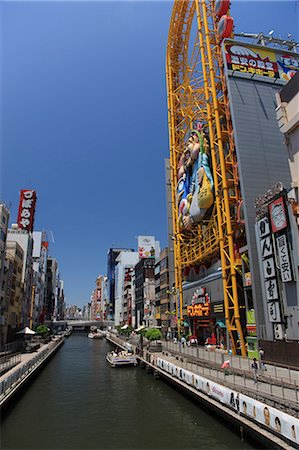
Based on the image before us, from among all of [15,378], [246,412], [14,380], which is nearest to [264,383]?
[246,412]

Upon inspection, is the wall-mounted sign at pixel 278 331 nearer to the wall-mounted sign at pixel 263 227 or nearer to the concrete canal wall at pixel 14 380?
the wall-mounted sign at pixel 263 227

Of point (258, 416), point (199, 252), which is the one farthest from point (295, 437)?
point (199, 252)

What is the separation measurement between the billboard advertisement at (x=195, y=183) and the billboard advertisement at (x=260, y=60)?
1281cm

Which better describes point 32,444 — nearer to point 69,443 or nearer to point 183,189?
point 69,443

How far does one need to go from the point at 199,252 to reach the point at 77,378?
28507 millimetres

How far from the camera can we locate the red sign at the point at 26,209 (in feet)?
299

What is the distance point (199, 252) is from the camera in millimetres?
60250

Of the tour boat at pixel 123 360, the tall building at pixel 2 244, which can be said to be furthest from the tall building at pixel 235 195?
the tall building at pixel 2 244

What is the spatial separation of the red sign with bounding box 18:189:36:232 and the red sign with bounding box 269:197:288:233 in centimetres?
7183

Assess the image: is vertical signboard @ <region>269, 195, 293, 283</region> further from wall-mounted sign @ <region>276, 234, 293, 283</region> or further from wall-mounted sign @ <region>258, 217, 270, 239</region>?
wall-mounted sign @ <region>258, 217, 270, 239</region>

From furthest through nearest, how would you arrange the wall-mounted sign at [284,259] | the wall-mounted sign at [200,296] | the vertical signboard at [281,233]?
the wall-mounted sign at [200,296] → the vertical signboard at [281,233] → the wall-mounted sign at [284,259]

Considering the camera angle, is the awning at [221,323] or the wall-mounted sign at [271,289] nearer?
the wall-mounted sign at [271,289]

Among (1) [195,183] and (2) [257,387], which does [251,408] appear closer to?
(2) [257,387]

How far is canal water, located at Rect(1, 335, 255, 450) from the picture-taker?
2070cm
